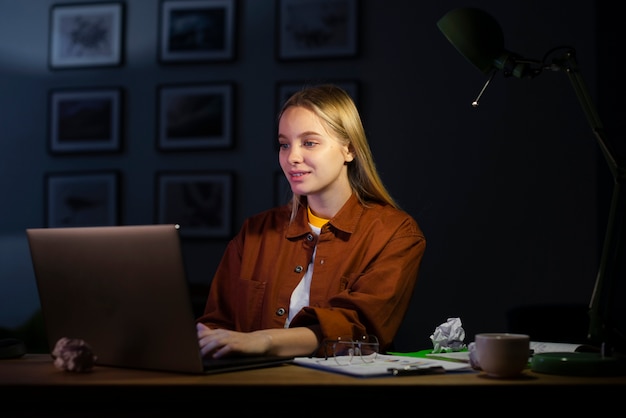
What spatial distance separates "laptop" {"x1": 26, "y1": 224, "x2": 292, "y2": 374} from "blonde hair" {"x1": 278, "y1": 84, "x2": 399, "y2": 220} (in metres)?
0.78

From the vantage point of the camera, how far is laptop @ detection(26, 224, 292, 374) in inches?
49.4

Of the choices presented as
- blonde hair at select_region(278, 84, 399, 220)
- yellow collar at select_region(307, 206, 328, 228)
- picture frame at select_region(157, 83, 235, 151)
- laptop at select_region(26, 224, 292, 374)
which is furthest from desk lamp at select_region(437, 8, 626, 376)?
picture frame at select_region(157, 83, 235, 151)

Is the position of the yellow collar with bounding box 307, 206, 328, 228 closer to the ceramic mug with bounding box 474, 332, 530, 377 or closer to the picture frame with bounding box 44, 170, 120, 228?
the ceramic mug with bounding box 474, 332, 530, 377

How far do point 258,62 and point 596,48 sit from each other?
162 centimetres

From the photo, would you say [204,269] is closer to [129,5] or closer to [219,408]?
[129,5]

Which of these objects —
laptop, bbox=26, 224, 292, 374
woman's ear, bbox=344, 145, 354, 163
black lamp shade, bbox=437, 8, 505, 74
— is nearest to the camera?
laptop, bbox=26, 224, 292, 374

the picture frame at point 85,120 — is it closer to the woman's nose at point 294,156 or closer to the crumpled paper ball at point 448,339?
the woman's nose at point 294,156

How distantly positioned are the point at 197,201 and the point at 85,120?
768mm

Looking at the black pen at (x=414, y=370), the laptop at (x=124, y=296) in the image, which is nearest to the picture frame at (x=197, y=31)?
the laptop at (x=124, y=296)

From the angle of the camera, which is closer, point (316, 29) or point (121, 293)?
point (121, 293)

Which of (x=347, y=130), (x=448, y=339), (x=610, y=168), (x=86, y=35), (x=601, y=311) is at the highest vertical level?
(x=86, y=35)

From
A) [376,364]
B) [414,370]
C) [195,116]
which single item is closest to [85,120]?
[195,116]

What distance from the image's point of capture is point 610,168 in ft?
4.91

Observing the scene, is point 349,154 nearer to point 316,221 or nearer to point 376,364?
point 316,221
